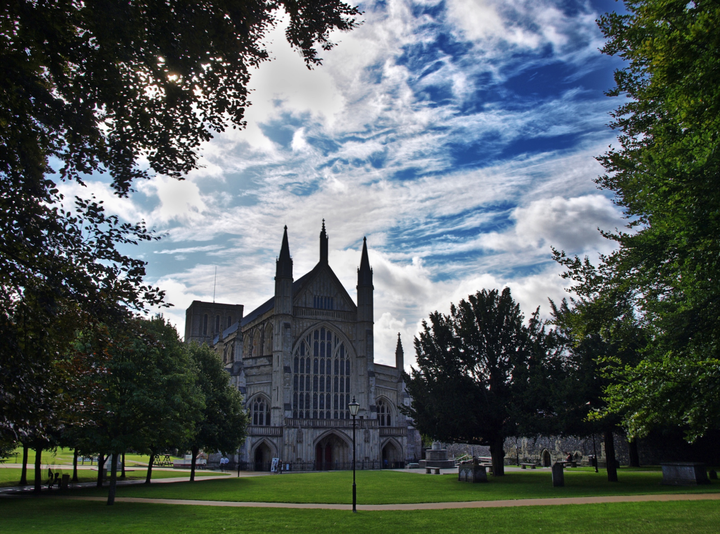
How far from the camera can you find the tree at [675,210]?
9391 mm

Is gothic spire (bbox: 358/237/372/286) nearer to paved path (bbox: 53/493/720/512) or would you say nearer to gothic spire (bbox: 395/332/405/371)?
gothic spire (bbox: 395/332/405/371)

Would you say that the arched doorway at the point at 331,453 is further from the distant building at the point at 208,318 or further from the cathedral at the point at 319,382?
the distant building at the point at 208,318

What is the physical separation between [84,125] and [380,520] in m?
12.2

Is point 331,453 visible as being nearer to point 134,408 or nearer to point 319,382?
point 319,382

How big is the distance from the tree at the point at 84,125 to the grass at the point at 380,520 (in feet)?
21.0

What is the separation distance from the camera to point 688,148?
1153 centimetres

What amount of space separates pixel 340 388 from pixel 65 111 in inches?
1916

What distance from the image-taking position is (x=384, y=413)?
188 feet

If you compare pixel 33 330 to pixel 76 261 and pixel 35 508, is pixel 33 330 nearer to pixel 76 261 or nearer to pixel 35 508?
pixel 76 261

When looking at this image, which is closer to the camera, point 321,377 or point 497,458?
point 497,458

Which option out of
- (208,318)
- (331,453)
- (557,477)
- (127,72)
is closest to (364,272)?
(331,453)

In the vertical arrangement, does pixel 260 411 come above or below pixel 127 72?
below

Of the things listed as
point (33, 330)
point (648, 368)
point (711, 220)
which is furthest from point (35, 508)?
point (711, 220)

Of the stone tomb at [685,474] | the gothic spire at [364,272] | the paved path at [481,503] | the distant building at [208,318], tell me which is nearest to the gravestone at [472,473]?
the stone tomb at [685,474]
